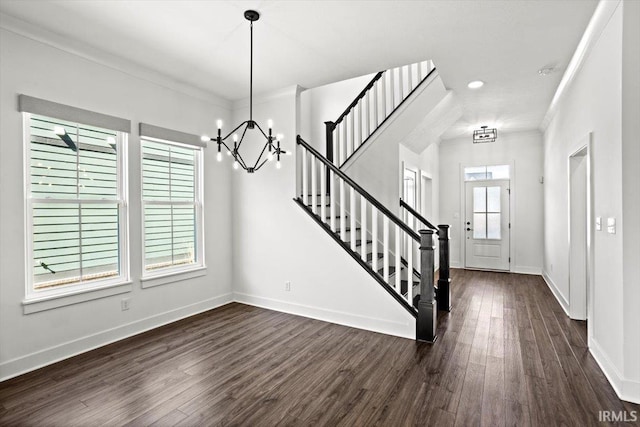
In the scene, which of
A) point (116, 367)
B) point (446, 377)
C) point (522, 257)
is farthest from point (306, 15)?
point (522, 257)

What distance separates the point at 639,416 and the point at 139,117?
201 inches

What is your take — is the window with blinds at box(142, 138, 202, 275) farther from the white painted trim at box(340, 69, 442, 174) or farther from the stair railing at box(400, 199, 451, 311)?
the stair railing at box(400, 199, 451, 311)

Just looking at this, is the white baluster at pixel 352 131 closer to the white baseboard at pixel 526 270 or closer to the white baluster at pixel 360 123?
the white baluster at pixel 360 123

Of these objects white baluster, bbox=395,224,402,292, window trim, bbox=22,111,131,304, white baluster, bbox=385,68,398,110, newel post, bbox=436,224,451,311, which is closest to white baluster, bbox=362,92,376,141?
white baluster, bbox=385,68,398,110

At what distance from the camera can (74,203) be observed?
3.16m

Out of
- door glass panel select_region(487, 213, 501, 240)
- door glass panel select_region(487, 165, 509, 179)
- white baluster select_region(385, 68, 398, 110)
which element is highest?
white baluster select_region(385, 68, 398, 110)

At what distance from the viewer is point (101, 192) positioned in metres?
3.39

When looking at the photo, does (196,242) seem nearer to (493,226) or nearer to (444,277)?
(444,277)

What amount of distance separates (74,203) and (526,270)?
7.82m

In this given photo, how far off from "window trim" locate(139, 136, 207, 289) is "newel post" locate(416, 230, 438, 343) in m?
2.86

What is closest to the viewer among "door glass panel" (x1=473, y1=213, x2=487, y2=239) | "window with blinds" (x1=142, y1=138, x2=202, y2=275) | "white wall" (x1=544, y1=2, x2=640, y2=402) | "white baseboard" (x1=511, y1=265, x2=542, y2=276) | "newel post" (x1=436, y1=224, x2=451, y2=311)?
"white wall" (x1=544, y1=2, x2=640, y2=402)

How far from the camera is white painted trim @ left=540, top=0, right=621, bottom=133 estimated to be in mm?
2498

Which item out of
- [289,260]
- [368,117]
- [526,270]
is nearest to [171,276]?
[289,260]

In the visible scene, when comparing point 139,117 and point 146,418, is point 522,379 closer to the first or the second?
point 146,418
